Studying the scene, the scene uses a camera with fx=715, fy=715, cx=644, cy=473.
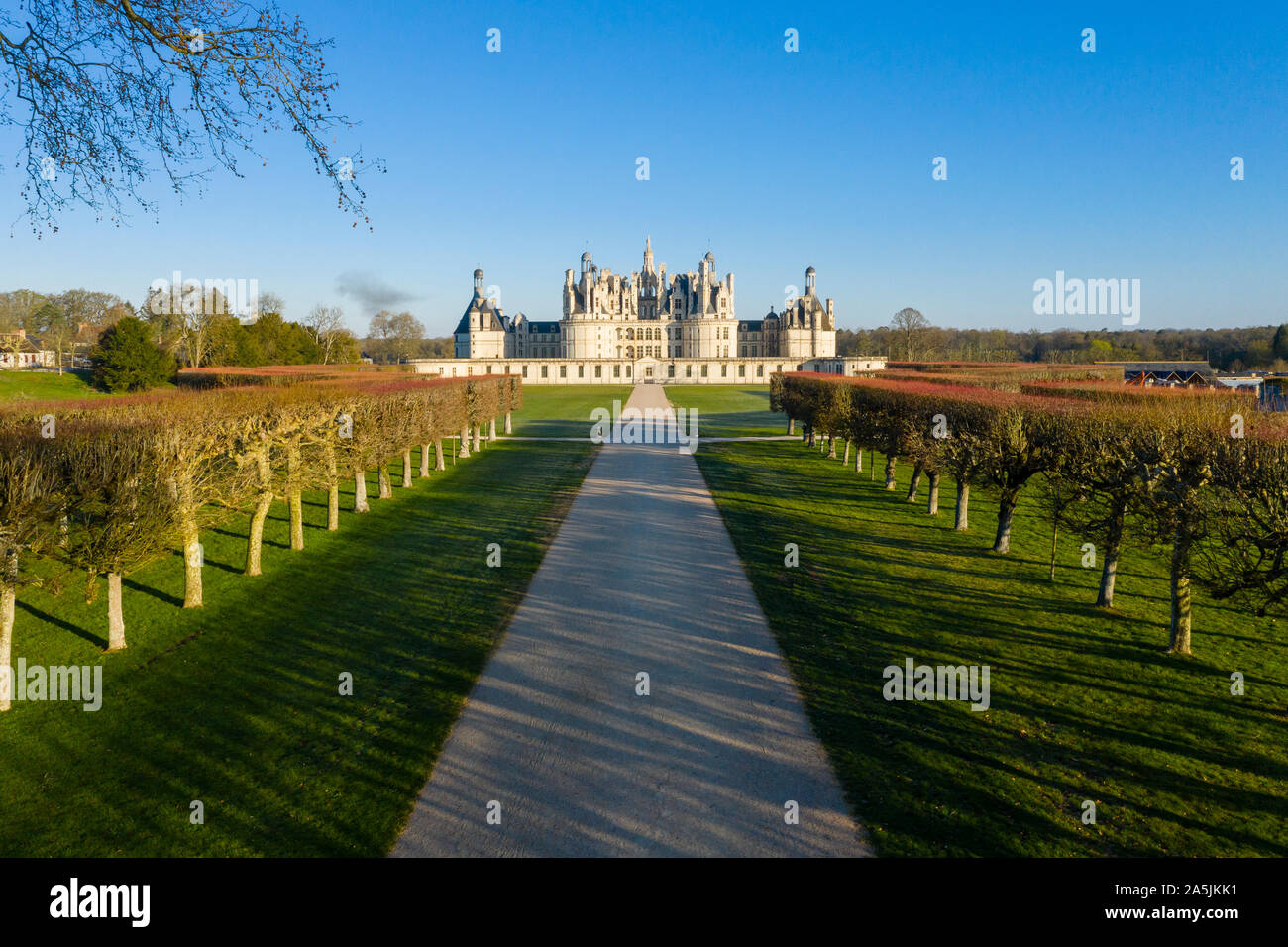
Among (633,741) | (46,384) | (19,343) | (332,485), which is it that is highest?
(19,343)

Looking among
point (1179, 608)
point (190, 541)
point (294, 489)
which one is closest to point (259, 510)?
point (294, 489)

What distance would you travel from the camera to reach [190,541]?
13242mm

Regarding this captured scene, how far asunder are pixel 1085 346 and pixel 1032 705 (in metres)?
124

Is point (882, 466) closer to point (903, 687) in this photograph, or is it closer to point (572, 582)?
point (572, 582)

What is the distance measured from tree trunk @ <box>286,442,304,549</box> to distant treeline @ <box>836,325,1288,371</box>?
10057 cm

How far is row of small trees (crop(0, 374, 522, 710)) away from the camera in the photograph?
1013 centimetres

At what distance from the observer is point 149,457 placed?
12055 millimetres

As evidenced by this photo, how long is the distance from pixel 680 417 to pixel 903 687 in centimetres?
4300

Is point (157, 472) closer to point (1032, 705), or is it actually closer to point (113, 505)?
point (113, 505)

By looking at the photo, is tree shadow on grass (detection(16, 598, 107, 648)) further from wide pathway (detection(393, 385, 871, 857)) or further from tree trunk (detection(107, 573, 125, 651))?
wide pathway (detection(393, 385, 871, 857))

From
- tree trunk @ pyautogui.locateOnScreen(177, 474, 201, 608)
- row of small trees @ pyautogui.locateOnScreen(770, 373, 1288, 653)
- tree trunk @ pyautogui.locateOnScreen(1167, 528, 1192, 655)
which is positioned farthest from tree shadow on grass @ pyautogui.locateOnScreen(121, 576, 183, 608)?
tree trunk @ pyautogui.locateOnScreen(1167, 528, 1192, 655)
